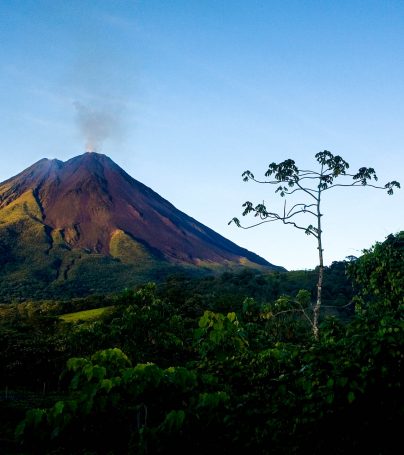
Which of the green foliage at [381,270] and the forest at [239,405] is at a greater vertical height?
the green foliage at [381,270]

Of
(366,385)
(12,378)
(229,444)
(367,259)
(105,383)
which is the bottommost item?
(12,378)

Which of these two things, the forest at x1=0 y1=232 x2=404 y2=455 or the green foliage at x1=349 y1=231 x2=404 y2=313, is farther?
the green foliage at x1=349 y1=231 x2=404 y2=313

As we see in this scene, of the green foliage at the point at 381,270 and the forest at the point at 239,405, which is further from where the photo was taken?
the green foliage at the point at 381,270

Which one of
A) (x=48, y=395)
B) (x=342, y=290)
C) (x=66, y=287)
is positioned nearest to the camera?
(x=48, y=395)

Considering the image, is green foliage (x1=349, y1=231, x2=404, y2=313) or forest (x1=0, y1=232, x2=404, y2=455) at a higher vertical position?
green foliage (x1=349, y1=231, x2=404, y2=313)

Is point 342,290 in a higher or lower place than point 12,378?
higher

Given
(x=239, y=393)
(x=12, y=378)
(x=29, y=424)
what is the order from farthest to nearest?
(x=12, y=378) → (x=239, y=393) → (x=29, y=424)

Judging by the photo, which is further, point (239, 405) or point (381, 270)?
point (381, 270)

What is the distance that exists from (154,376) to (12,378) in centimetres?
3682

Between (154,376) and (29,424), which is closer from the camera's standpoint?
(29,424)

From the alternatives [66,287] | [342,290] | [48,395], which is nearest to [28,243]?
[66,287]

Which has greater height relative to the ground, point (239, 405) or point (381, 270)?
point (381, 270)

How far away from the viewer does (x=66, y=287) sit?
130 metres

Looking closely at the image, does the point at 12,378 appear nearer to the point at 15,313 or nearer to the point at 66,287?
the point at 15,313
